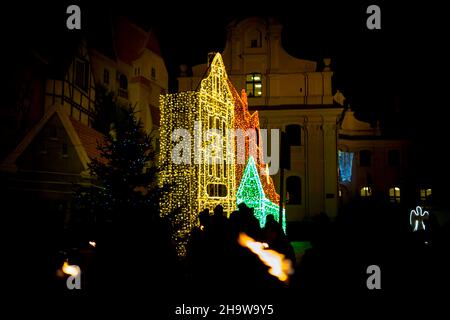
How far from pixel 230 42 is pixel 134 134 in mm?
20185

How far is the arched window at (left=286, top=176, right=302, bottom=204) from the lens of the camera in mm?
31688

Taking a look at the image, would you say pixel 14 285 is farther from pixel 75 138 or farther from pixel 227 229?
pixel 75 138

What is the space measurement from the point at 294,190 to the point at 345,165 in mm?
8257

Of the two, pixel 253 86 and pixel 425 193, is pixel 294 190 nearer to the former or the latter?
pixel 253 86

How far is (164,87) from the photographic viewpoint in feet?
110

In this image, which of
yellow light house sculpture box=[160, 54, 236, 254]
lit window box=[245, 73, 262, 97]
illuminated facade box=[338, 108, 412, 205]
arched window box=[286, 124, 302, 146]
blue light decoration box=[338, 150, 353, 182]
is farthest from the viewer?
illuminated facade box=[338, 108, 412, 205]

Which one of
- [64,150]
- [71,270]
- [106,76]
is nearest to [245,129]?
[64,150]

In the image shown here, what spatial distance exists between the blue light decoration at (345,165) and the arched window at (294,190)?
711 centimetres

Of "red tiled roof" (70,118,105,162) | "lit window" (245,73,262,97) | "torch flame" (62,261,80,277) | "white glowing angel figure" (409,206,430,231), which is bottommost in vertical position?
"white glowing angel figure" (409,206,430,231)

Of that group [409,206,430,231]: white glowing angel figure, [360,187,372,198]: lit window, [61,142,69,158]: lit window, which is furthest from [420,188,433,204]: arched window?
[61,142,69,158]: lit window

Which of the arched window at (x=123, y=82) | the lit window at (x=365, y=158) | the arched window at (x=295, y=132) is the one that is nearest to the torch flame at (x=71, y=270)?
the arched window at (x=123, y=82)

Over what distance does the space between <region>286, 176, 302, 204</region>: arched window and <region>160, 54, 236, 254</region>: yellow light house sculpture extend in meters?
19.9

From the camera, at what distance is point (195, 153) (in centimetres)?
1123

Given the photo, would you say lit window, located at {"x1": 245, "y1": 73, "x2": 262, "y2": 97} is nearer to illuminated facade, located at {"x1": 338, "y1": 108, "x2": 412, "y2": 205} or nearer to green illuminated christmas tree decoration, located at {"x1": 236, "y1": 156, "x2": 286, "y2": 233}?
illuminated facade, located at {"x1": 338, "y1": 108, "x2": 412, "y2": 205}
